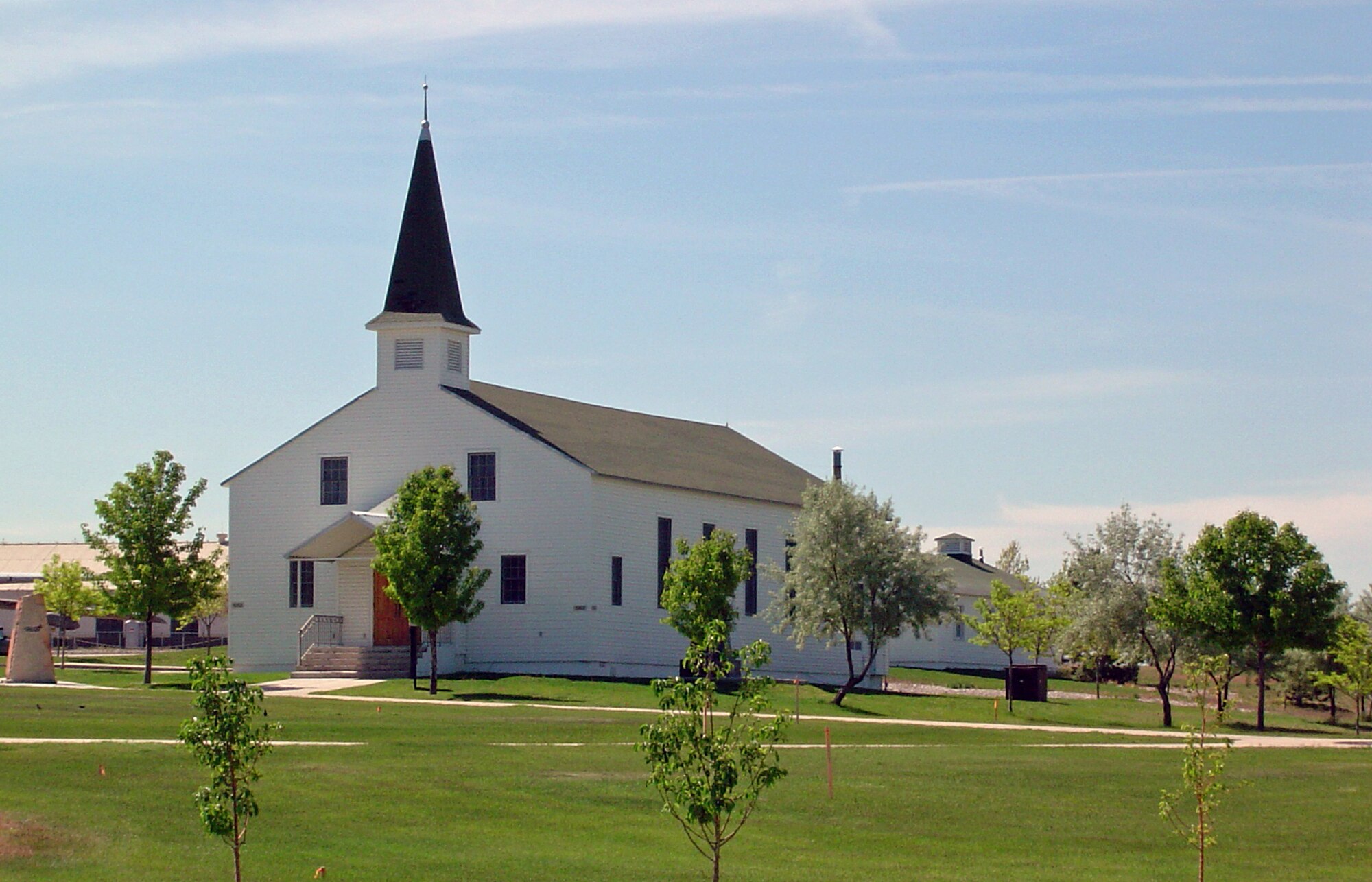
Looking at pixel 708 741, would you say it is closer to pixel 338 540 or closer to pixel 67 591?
pixel 338 540

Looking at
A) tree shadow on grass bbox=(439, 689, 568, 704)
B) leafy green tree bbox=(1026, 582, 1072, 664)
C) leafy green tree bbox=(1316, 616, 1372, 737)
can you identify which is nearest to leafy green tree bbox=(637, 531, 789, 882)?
tree shadow on grass bbox=(439, 689, 568, 704)

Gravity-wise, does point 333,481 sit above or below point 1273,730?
above

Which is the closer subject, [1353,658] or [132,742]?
[132,742]

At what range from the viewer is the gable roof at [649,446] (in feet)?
190

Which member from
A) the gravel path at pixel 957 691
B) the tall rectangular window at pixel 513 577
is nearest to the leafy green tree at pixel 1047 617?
the gravel path at pixel 957 691

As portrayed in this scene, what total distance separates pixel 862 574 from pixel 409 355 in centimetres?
1699

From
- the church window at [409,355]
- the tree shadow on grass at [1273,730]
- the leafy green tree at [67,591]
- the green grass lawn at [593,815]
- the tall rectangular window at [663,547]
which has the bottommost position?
the tree shadow on grass at [1273,730]

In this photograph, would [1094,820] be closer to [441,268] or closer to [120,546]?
[120,546]

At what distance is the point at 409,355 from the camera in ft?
192

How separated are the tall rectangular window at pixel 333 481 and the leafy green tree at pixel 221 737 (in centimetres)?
4204

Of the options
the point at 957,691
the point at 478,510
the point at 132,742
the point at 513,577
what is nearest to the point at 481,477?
the point at 478,510

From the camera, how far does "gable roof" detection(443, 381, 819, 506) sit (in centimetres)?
5778

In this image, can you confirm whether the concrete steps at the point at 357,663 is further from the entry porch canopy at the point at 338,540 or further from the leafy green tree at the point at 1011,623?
the leafy green tree at the point at 1011,623

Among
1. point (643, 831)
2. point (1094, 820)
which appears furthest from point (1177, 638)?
point (643, 831)
